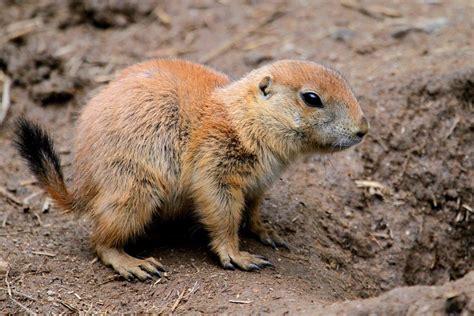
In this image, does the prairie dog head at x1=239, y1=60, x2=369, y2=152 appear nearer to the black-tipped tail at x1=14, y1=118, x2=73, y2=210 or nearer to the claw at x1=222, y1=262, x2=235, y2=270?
the claw at x1=222, y1=262, x2=235, y2=270

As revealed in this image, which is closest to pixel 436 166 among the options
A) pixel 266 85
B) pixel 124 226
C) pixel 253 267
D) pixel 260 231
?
pixel 260 231

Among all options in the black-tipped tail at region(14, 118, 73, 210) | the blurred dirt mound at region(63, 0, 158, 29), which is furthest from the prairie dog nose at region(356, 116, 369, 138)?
the blurred dirt mound at region(63, 0, 158, 29)

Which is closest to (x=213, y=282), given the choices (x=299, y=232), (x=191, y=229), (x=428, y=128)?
(x=191, y=229)

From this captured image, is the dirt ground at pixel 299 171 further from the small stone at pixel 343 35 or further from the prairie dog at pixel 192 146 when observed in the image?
the prairie dog at pixel 192 146

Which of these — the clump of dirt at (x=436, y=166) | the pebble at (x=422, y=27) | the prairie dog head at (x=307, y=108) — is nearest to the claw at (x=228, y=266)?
the prairie dog head at (x=307, y=108)

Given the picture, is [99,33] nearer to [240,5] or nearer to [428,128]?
[240,5]

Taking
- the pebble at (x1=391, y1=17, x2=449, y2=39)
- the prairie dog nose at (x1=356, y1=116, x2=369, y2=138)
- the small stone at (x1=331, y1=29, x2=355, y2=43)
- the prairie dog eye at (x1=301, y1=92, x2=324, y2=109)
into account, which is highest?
the prairie dog eye at (x1=301, y1=92, x2=324, y2=109)
